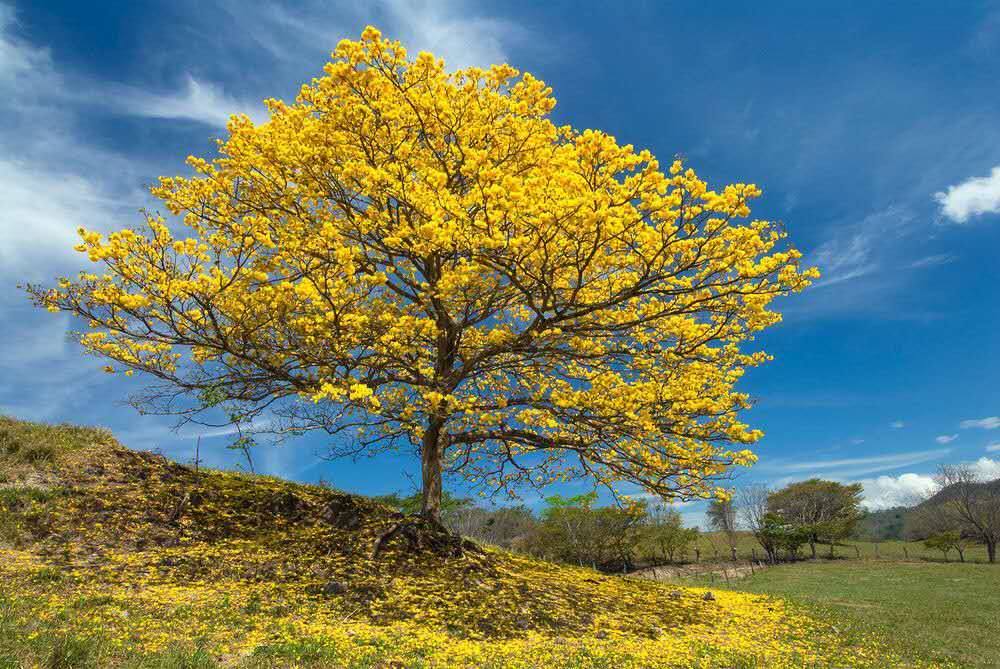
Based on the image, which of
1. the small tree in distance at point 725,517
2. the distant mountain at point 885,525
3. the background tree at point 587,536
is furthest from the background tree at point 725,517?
the distant mountain at point 885,525

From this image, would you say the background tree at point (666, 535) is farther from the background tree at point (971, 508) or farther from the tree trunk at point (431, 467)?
the tree trunk at point (431, 467)

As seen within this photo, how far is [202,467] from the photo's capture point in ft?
48.8

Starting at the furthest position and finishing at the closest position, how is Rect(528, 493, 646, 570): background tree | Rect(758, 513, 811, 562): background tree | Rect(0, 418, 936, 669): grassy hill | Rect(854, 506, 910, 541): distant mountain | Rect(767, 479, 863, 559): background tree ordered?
Rect(854, 506, 910, 541): distant mountain, Rect(767, 479, 863, 559): background tree, Rect(758, 513, 811, 562): background tree, Rect(528, 493, 646, 570): background tree, Rect(0, 418, 936, 669): grassy hill

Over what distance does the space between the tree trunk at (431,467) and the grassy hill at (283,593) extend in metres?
0.88

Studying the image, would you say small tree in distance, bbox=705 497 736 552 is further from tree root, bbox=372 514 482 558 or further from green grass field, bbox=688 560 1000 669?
tree root, bbox=372 514 482 558

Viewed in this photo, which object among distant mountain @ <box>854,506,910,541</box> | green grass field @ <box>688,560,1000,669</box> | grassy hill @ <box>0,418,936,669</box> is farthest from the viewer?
distant mountain @ <box>854,506,910,541</box>

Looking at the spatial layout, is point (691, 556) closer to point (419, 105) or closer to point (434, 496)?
point (434, 496)

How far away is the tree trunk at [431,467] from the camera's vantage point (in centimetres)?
1226

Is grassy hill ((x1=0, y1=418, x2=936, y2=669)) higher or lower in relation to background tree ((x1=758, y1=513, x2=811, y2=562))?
higher

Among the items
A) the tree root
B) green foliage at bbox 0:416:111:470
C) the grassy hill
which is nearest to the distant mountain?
the grassy hill

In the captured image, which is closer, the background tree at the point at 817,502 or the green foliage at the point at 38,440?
the green foliage at the point at 38,440

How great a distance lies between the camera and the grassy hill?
6.29 metres

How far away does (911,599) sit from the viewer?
71.7 ft

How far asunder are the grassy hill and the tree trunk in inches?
34.5
